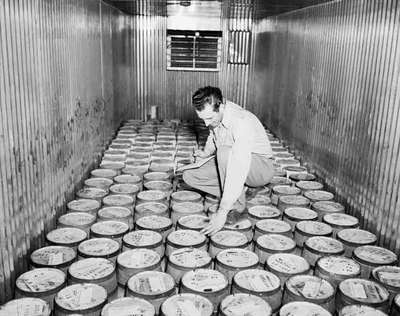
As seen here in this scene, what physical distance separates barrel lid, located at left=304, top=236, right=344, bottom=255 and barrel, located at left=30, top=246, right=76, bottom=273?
1.45 metres

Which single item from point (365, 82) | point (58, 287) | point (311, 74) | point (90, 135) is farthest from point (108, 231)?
point (311, 74)

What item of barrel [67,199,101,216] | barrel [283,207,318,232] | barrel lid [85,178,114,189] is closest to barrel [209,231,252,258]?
barrel [283,207,318,232]

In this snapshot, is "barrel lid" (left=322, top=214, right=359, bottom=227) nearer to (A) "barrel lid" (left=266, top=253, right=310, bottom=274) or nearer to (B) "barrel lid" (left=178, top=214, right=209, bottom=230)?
(A) "barrel lid" (left=266, top=253, right=310, bottom=274)

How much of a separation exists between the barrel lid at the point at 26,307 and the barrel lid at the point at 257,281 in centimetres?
95

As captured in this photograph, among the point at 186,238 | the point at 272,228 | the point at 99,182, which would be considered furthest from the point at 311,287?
the point at 99,182

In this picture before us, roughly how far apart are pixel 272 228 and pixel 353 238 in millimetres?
544

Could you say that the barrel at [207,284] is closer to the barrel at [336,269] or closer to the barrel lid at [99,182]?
the barrel at [336,269]

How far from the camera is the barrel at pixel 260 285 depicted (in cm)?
210

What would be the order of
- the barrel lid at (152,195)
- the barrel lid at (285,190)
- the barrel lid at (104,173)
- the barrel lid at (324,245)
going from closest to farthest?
the barrel lid at (324,245)
the barrel lid at (152,195)
the barrel lid at (285,190)
the barrel lid at (104,173)

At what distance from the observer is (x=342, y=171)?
12.0ft

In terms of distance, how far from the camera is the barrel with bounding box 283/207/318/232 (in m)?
3.04

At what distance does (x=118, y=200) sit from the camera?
3236 mm

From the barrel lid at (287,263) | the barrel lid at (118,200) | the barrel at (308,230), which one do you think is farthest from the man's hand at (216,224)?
the barrel lid at (118,200)

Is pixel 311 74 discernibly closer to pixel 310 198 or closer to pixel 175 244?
pixel 310 198
